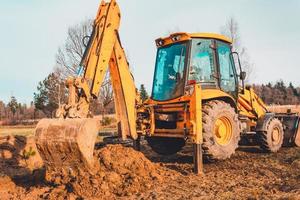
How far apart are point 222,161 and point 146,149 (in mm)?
3587

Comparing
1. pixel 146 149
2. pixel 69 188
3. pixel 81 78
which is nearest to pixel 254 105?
pixel 146 149

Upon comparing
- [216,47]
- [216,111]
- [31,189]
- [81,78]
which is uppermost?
[216,47]

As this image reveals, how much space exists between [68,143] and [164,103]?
2.97 m

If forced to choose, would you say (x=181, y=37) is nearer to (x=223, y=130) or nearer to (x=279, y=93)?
(x=223, y=130)

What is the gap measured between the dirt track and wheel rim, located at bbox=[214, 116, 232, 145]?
53 cm

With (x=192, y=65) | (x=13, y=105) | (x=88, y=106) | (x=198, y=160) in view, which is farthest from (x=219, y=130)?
(x=13, y=105)

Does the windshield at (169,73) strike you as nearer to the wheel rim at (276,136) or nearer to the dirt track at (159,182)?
the dirt track at (159,182)

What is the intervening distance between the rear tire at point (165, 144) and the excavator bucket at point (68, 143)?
3223 mm

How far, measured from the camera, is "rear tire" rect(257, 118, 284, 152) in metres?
10.1

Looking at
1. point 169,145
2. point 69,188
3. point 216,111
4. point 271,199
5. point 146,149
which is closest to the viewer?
point 271,199

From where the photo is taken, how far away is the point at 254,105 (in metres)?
10.7

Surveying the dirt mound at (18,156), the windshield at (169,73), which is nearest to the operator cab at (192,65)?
the windshield at (169,73)

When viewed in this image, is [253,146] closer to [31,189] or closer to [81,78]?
[81,78]

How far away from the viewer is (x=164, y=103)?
8.71 meters
